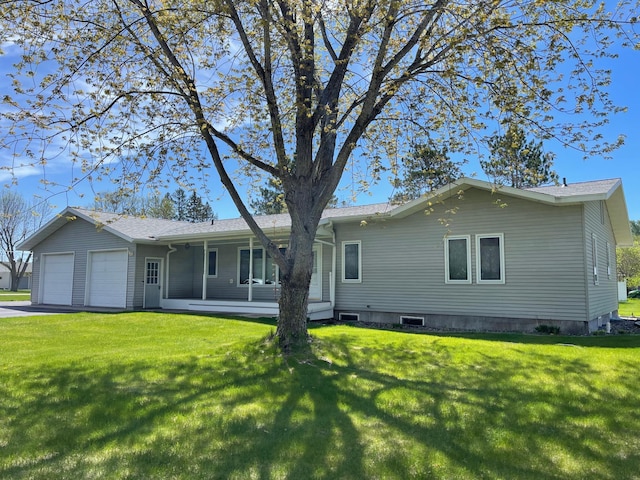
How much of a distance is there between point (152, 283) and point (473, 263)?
12.2 metres

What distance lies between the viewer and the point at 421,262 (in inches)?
502

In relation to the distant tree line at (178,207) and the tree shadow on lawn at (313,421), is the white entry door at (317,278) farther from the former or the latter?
the distant tree line at (178,207)

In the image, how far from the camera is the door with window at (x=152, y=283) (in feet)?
57.3

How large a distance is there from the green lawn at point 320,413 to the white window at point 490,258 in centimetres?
404

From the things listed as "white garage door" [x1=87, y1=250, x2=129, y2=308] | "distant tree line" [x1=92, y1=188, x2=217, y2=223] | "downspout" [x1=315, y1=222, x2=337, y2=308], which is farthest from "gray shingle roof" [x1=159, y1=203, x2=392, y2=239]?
"distant tree line" [x1=92, y1=188, x2=217, y2=223]

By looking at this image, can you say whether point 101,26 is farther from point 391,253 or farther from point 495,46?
point 391,253

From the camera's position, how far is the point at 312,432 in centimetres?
386

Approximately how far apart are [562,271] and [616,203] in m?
4.78

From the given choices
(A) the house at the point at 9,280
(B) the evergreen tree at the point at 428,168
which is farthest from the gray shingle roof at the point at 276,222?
(A) the house at the point at 9,280

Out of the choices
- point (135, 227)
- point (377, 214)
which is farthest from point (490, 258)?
point (135, 227)

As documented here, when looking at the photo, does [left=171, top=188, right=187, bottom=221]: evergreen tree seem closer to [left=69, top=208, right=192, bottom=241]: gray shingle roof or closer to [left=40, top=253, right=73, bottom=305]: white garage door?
[left=69, top=208, right=192, bottom=241]: gray shingle roof

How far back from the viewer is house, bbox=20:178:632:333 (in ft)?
35.5

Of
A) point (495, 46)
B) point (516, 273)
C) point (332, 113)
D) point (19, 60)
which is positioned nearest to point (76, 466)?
point (332, 113)

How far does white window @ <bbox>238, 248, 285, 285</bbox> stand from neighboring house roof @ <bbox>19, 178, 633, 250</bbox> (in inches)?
42.7
